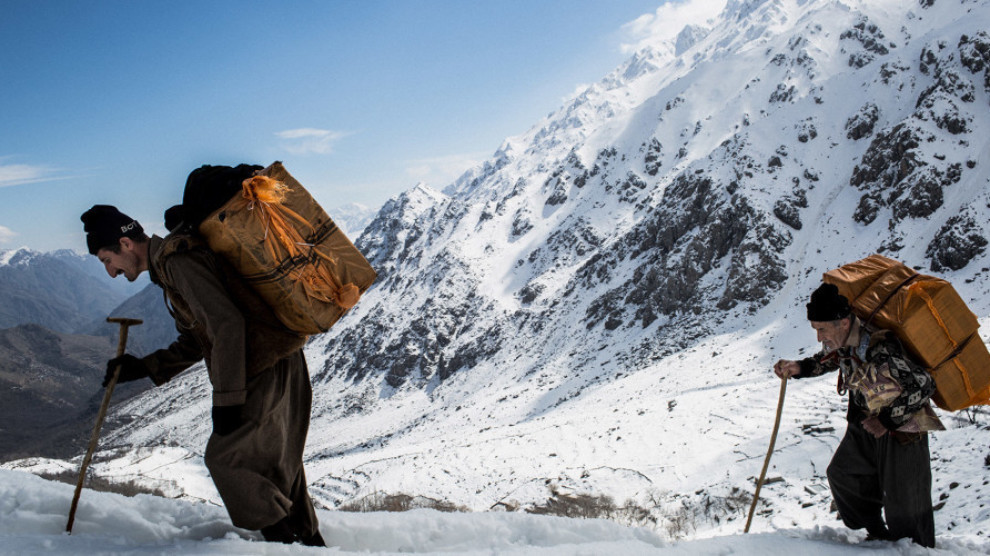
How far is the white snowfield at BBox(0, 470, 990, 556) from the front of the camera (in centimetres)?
291

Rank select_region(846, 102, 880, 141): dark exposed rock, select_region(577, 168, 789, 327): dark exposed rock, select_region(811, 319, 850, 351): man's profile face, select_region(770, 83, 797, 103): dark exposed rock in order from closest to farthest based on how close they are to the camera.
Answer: select_region(811, 319, 850, 351): man's profile face → select_region(577, 168, 789, 327): dark exposed rock → select_region(846, 102, 880, 141): dark exposed rock → select_region(770, 83, 797, 103): dark exposed rock

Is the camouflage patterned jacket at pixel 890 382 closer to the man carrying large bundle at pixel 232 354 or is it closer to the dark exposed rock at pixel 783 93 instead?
the man carrying large bundle at pixel 232 354

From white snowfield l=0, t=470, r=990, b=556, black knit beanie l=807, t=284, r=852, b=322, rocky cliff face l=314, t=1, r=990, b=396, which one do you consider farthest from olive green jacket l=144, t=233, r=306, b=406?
rocky cliff face l=314, t=1, r=990, b=396

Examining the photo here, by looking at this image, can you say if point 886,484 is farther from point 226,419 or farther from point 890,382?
point 226,419

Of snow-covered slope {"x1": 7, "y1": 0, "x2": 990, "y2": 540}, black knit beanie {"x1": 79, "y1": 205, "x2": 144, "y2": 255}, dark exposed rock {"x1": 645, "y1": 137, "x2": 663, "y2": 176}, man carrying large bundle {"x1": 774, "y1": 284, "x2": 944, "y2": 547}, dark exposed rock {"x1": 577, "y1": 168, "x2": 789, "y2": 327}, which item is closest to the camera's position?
black knit beanie {"x1": 79, "y1": 205, "x2": 144, "y2": 255}

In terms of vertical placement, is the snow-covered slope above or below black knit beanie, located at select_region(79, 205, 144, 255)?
below

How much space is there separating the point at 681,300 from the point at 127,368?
50703 millimetres

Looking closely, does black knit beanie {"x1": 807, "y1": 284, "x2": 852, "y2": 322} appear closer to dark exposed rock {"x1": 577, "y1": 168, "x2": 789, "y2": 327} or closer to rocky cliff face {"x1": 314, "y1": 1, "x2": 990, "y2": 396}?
rocky cliff face {"x1": 314, "y1": 1, "x2": 990, "y2": 396}

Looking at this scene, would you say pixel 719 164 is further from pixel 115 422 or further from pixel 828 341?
pixel 115 422

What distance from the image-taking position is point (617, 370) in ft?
147

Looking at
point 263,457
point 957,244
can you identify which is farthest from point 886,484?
point 957,244

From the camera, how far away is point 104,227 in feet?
10.5

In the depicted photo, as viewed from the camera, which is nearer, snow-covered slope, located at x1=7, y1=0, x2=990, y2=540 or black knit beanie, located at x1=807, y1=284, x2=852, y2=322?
black knit beanie, located at x1=807, y1=284, x2=852, y2=322

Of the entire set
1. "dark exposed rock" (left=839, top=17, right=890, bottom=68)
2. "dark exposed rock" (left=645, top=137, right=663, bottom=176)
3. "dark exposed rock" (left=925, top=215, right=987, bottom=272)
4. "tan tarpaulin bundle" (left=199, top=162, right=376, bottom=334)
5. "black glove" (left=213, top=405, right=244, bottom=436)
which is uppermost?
"dark exposed rock" (left=839, top=17, right=890, bottom=68)
